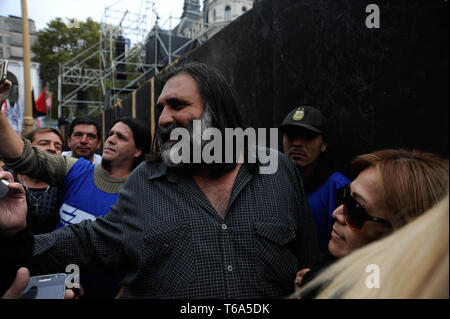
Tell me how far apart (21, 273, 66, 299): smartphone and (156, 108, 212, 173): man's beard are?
63cm

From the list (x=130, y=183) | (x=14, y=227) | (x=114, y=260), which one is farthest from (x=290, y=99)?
(x=14, y=227)

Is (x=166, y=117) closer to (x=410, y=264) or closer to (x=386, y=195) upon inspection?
(x=386, y=195)

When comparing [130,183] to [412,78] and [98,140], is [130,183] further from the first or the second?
[98,140]

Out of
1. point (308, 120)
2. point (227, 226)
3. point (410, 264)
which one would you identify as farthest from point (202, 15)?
point (410, 264)

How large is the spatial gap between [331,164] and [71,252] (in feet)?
6.04

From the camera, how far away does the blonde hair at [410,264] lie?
46 centimetres

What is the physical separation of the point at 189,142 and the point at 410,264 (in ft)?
3.76

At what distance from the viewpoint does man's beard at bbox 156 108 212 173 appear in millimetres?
1447

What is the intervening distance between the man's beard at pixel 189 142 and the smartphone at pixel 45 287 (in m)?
0.63

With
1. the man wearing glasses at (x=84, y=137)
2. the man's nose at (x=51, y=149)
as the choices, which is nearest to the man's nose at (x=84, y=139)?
the man wearing glasses at (x=84, y=137)

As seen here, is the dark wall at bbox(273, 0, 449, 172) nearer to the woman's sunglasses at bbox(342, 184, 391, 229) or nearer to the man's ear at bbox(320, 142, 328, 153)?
the man's ear at bbox(320, 142, 328, 153)

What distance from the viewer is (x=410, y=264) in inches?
18.6

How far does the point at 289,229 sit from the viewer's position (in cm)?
137

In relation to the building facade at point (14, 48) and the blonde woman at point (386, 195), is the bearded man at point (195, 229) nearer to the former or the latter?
the blonde woman at point (386, 195)
